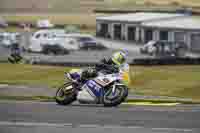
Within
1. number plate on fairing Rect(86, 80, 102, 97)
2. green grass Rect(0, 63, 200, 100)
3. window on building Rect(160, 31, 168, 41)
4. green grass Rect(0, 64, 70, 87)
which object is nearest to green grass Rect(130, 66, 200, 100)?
green grass Rect(0, 63, 200, 100)

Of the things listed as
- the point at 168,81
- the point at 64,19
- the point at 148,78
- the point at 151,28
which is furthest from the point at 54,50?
the point at 64,19

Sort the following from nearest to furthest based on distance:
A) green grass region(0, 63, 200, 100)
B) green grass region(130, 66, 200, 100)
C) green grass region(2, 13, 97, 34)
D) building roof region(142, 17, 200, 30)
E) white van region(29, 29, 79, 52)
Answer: green grass region(130, 66, 200, 100)
green grass region(0, 63, 200, 100)
white van region(29, 29, 79, 52)
building roof region(142, 17, 200, 30)
green grass region(2, 13, 97, 34)

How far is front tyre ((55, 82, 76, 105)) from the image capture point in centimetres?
1842

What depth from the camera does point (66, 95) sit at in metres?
18.5

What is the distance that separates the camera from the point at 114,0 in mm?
96312

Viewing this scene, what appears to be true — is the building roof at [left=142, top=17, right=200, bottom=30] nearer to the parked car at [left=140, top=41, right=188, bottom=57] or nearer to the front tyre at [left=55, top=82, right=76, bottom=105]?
the parked car at [left=140, top=41, right=188, bottom=57]

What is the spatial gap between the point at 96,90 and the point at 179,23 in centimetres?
3970

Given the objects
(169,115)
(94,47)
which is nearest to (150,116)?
(169,115)

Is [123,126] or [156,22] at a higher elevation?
[123,126]

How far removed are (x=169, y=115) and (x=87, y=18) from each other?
71.5 metres

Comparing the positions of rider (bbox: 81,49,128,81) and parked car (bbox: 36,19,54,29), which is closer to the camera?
rider (bbox: 81,49,128,81)

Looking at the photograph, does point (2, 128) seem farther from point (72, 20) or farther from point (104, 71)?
point (72, 20)

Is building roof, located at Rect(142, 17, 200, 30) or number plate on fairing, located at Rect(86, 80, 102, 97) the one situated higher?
number plate on fairing, located at Rect(86, 80, 102, 97)

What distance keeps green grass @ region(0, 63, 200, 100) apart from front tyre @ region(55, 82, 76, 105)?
413 cm
